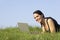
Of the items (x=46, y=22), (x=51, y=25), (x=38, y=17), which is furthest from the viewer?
(x=46, y=22)

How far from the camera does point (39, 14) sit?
17.8 ft

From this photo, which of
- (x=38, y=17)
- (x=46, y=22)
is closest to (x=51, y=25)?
(x=46, y=22)

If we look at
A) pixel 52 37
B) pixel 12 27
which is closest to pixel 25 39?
pixel 52 37

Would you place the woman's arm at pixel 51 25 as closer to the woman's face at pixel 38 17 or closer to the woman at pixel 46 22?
the woman at pixel 46 22

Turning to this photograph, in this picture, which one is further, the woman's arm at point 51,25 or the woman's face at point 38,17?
the woman's arm at point 51,25

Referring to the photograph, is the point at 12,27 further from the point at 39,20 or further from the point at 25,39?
the point at 25,39

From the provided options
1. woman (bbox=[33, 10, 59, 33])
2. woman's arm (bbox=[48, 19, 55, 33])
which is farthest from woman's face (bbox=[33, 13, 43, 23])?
woman's arm (bbox=[48, 19, 55, 33])

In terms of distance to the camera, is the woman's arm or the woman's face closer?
the woman's face

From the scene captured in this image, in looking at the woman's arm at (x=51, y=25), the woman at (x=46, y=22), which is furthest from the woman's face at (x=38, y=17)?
the woman's arm at (x=51, y=25)

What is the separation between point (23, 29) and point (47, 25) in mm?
591

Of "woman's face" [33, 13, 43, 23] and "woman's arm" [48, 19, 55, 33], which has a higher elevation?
"woman's face" [33, 13, 43, 23]

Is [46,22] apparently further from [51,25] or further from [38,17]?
[38,17]

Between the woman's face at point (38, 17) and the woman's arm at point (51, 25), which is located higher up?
the woman's face at point (38, 17)

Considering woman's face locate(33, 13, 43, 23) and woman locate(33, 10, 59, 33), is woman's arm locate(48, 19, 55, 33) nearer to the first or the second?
woman locate(33, 10, 59, 33)
